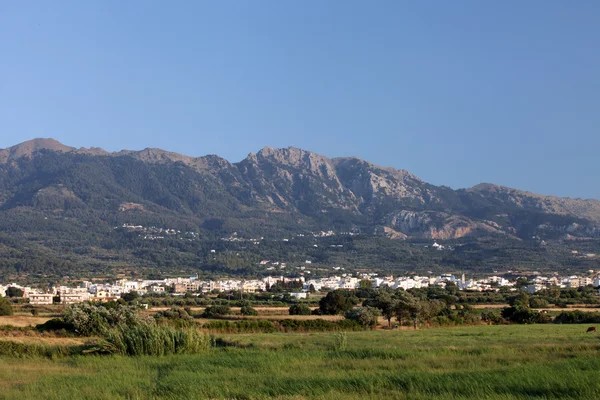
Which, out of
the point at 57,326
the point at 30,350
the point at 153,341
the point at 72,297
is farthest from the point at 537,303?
the point at 30,350

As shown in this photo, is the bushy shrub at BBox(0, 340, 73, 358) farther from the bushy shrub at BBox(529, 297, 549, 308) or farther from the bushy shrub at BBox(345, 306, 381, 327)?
the bushy shrub at BBox(529, 297, 549, 308)

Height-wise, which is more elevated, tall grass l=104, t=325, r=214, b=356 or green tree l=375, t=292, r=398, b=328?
tall grass l=104, t=325, r=214, b=356

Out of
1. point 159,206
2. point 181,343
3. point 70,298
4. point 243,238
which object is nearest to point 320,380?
point 181,343

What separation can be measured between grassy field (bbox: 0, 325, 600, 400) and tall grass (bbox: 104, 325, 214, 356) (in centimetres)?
69

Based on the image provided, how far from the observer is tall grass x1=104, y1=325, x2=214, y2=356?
66.2ft

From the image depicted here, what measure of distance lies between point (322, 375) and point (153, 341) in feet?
22.6

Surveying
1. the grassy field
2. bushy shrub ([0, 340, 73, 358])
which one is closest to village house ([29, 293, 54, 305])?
bushy shrub ([0, 340, 73, 358])

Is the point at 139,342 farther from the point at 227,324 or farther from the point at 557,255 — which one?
the point at 557,255

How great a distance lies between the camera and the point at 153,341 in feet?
66.0

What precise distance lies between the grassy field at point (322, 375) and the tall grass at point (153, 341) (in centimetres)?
69

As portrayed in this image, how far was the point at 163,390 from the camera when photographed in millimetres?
13430

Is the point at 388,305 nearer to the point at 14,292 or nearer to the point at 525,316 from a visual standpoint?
the point at 525,316

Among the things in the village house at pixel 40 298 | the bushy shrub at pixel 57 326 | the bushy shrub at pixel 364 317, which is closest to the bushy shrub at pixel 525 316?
the bushy shrub at pixel 364 317

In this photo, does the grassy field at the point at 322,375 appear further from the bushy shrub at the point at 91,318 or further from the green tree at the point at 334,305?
the green tree at the point at 334,305
